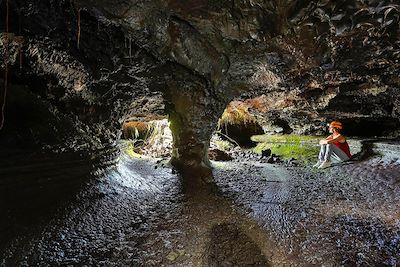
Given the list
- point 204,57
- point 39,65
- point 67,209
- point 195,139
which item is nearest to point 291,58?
point 204,57

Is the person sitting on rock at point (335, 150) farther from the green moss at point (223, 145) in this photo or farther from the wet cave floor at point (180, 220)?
the green moss at point (223, 145)

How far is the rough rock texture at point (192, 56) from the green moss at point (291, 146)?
191cm

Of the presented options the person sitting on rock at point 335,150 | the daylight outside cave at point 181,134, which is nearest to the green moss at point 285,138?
the person sitting on rock at point 335,150

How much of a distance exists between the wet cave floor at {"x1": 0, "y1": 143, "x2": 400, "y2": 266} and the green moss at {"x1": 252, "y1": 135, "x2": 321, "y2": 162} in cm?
301

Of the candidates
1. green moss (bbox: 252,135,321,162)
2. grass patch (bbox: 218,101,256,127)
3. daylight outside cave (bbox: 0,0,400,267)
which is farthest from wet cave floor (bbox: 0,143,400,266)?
grass patch (bbox: 218,101,256,127)

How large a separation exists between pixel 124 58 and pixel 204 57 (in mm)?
1381

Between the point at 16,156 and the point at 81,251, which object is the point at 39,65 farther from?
the point at 81,251

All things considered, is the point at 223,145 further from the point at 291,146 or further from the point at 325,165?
the point at 325,165

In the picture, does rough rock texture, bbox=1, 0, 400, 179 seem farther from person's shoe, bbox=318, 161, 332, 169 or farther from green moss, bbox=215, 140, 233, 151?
green moss, bbox=215, 140, 233, 151

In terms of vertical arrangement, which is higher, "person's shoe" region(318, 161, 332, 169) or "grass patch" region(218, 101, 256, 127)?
"grass patch" region(218, 101, 256, 127)

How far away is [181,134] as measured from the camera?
6520 millimetres

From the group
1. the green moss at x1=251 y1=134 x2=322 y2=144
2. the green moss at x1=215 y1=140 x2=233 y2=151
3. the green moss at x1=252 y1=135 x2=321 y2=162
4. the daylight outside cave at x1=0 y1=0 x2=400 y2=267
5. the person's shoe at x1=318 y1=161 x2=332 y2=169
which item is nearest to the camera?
the daylight outside cave at x1=0 y1=0 x2=400 y2=267

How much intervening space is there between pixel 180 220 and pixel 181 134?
297 centimetres

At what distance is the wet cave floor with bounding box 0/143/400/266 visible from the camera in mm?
2816
